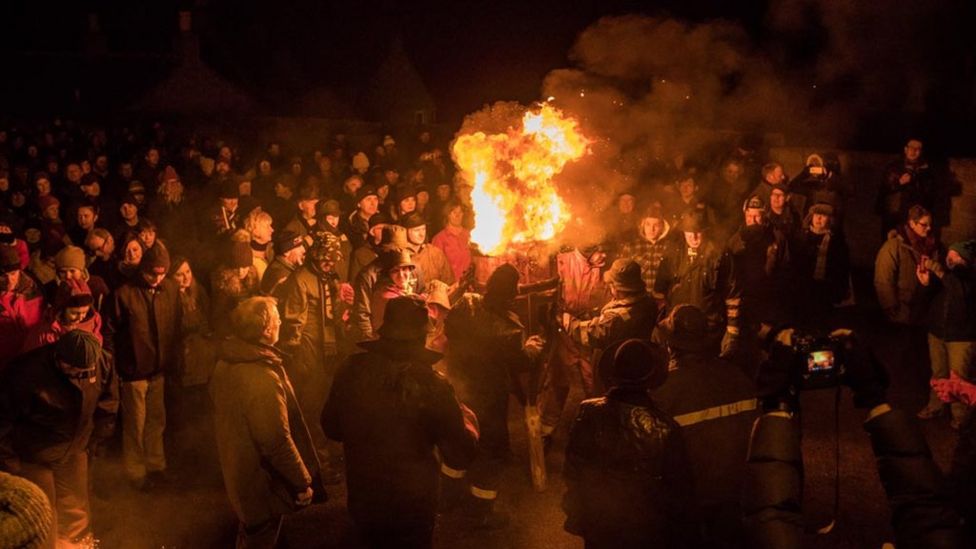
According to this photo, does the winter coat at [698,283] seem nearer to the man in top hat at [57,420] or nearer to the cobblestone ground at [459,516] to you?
the cobblestone ground at [459,516]

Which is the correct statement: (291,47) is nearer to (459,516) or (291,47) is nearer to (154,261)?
(154,261)

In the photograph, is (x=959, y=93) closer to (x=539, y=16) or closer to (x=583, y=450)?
(x=583, y=450)

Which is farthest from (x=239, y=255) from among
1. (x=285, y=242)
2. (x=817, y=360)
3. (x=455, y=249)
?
(x=817, y=360)

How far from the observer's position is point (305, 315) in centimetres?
779

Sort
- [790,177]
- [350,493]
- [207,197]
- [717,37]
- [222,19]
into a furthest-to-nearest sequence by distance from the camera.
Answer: [222,19] → [790,177] → [207,197] → [717,37] → [350,493]

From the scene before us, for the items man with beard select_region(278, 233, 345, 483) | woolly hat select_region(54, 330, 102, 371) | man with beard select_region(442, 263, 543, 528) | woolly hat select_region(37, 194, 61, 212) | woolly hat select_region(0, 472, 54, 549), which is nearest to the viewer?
woolly hat select_region(0, 472, 54, 549)

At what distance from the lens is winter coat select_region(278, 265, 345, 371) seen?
7703 millimetres

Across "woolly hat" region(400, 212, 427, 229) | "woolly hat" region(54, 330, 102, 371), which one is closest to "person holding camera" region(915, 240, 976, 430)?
"woolly hat" region(400, 212, 427, 229)

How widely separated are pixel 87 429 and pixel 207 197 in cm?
775

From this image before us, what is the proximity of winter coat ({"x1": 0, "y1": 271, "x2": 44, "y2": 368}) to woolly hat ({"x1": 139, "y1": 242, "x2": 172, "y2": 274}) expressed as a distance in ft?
2.92

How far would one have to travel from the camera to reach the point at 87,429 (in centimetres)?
577

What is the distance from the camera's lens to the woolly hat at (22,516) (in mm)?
2336

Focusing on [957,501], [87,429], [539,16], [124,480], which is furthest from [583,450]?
[539,16]

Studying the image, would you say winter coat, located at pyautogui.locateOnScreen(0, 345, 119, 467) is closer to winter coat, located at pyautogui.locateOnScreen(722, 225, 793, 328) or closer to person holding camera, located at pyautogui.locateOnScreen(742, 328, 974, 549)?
person holding camera, located at pyautogui.locateOnScreen(742, 328, 974, 549)
